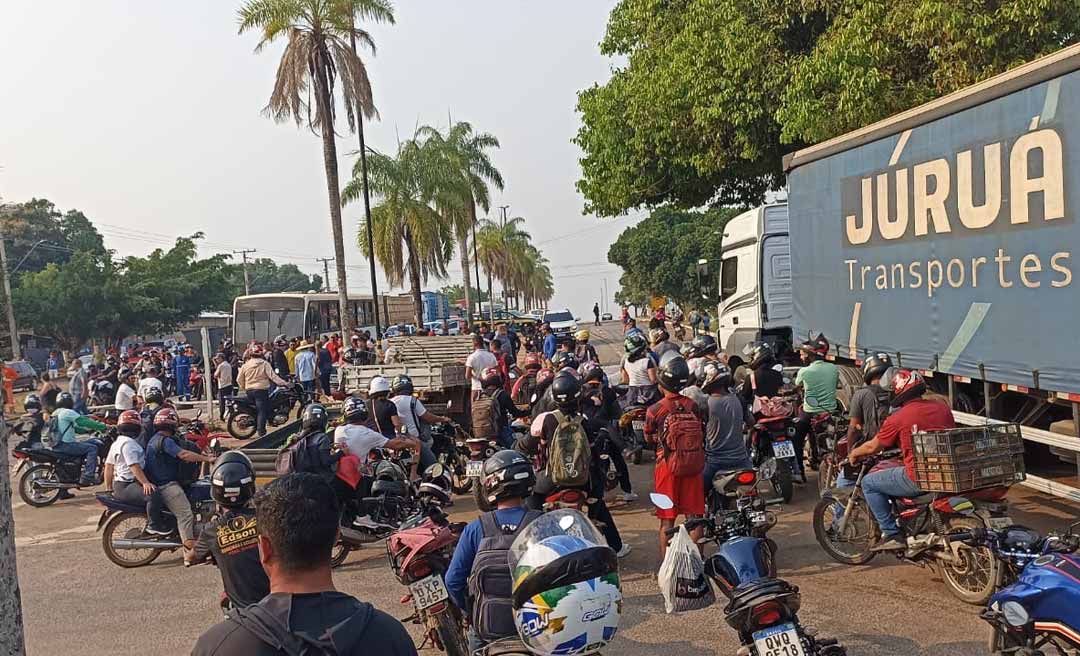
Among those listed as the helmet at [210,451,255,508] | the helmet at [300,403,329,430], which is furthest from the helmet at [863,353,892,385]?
the helmet at [210,451,255,508]

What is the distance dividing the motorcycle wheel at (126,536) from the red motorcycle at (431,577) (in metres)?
4.40

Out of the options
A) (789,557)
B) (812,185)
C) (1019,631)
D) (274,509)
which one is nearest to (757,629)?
(1019,631)

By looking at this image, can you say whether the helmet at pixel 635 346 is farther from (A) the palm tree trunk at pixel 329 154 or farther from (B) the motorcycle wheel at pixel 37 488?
(A) the palm tree trunk at pixel 329 154

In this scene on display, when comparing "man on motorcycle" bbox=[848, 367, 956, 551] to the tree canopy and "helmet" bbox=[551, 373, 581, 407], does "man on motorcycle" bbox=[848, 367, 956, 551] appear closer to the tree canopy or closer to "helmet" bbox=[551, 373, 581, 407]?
"helmet" bbox=[551, 373, 581, 407]

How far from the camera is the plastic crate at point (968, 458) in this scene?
18.5 feet

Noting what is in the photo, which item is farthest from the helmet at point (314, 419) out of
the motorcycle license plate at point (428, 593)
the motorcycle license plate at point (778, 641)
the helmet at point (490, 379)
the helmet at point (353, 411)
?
the motorcycle license plate at point (778, 641)

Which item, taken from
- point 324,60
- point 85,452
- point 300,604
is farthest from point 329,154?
point 300,604

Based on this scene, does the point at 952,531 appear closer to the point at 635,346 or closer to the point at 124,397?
the point at 635,346

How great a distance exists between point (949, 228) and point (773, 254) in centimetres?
680

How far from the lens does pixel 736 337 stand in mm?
16250

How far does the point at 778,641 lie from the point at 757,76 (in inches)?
562

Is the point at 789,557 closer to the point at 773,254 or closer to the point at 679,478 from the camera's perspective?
the point at 679,478

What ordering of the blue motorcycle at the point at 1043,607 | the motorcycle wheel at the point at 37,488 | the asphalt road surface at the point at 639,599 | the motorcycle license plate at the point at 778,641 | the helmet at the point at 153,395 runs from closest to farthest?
the motorcycle license plate at the point at 778,641 < the blue motorcycle at the point at 1043,607 < the asphalt road surface at the point at 639,599 < the helmet at the point at 153,395 < the motorcycle wheel at the point at 37,488

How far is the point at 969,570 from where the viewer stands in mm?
5836
